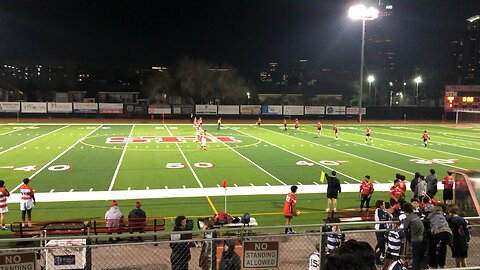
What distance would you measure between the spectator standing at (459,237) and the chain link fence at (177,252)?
9.7 inches

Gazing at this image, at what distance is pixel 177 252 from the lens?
771cm

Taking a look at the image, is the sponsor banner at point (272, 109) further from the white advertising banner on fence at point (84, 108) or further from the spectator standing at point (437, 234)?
the spectator standing at point (437, 234)

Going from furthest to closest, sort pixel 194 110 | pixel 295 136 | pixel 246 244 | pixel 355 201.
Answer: pixel 194 110 → pixel 295 136 → pixel 355 201 → pixel 246 244

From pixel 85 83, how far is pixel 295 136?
A: 67.3m

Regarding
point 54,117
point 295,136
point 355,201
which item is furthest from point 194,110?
point 355,201

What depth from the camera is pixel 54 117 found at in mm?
58188

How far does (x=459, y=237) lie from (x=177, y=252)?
5.57 m

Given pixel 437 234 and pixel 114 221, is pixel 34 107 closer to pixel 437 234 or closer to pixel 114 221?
pixel 114 221

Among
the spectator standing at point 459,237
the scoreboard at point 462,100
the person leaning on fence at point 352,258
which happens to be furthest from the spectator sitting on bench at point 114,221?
the scoreboard at point 462,100

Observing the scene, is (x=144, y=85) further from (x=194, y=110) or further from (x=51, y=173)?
(x=51, y=173)

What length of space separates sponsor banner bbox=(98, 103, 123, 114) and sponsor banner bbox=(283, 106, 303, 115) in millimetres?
23203

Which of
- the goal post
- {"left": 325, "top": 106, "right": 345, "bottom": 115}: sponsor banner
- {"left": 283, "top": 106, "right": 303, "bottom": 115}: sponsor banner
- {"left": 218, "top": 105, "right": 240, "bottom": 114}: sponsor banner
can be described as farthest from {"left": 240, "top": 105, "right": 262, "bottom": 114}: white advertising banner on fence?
the goal post

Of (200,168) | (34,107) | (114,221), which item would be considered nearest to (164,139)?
(200,168)

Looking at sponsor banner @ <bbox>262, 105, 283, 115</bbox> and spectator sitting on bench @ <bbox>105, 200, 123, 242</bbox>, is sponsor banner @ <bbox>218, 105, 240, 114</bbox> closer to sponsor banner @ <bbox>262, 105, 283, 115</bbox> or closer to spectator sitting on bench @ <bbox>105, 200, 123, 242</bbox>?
sponsor banner @ <bbox>262, 105, 283, 115</bbox>
